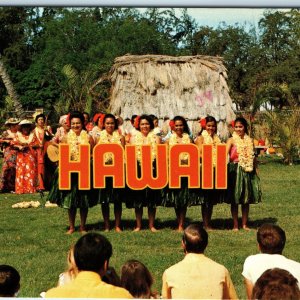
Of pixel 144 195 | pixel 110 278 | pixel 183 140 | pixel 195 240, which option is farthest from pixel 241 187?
pixel 110 278

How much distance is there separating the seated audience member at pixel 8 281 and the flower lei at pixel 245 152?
195 inches

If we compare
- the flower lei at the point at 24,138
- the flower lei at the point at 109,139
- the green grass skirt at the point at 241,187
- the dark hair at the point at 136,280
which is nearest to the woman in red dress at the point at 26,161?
the flower lei at the point at 24,138

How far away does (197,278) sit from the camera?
4.84 metres

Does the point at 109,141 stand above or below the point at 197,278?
above

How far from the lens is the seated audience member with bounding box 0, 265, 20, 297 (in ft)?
15.0

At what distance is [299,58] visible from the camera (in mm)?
26562

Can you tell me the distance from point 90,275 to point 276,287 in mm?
1042

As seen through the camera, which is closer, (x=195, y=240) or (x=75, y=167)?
(x=195, y=240)

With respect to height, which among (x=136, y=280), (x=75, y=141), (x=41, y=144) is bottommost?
(x=136, y=280)

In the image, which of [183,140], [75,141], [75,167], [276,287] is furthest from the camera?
[183,140]

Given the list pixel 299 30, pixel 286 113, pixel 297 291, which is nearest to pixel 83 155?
pixel 297 291

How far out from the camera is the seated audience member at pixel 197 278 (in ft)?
15.8

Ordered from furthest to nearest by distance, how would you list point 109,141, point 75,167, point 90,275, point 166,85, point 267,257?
point 166,85
point 109,141
point 75,167
point 267,257
point 90,275

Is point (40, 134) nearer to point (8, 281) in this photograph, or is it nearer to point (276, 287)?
point (8, 281)
